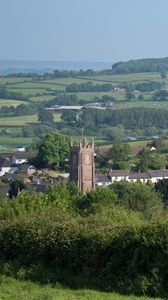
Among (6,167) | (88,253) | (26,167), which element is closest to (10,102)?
(6,167)

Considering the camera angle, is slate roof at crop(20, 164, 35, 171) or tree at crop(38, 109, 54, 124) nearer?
slate roof at crop(20, 164, 35, 171)

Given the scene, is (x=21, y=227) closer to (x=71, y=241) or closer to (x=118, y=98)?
(x=71, y=241)

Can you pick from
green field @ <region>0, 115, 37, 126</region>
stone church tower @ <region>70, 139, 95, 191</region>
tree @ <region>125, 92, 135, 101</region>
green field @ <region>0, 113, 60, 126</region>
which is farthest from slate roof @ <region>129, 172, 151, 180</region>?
tree @ <region>125, 92, 135, 101</region>

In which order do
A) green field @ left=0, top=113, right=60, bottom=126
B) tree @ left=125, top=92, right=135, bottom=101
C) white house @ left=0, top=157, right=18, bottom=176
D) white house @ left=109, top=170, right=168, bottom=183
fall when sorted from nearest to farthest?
white house @ left=109, top=170, right=168, bottom=183
white house @ left=0, top=157, right=18, bottom=176
green field @ left=0, top=113, right=60, bottom=126
tree @ left=125, top=92, right=135, bottom=101

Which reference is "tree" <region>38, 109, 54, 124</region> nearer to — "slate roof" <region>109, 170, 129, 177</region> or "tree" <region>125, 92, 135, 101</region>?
"tree" <region>125, 92, 135, 101</region>

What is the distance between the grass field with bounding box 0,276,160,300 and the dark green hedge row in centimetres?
63

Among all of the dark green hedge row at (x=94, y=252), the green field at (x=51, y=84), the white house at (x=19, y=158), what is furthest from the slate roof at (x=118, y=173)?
the green field at (x=51, y=84)

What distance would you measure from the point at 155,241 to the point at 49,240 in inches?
95.7

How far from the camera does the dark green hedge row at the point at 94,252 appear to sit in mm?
14094

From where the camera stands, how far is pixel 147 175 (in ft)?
209

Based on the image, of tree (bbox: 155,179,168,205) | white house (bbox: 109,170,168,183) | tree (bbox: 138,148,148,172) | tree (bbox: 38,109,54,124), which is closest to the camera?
tree (bbox: 155,179,168,205)

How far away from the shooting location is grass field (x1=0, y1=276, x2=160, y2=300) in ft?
41.0

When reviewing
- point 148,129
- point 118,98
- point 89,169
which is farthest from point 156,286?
point 118,98

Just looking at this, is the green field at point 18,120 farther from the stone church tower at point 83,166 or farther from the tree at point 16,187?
the tree at point 16,187
